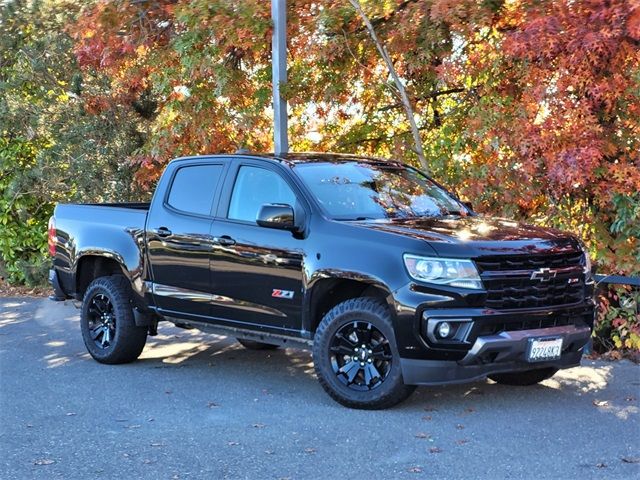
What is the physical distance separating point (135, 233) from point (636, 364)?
4747 mm

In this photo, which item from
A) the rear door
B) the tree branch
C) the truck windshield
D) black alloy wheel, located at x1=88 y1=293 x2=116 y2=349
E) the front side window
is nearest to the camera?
the truck windshield

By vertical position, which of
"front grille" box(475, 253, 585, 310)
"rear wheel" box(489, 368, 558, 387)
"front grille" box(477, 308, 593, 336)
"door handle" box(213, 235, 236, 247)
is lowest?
"rear wheel" box(489, 368, 558, 387)

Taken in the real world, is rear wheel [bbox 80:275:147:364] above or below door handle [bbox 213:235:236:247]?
below

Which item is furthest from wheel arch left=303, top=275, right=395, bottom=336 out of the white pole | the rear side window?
the white pole

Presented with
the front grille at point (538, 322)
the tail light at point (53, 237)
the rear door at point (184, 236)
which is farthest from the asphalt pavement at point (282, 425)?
the tail light at point (53, 237)

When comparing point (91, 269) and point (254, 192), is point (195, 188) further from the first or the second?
point (91, 269)

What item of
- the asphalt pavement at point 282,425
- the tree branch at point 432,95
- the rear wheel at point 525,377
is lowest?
the asphalt pavement at point 282,425

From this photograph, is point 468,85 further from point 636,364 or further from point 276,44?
point 636,364

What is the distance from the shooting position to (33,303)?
45.6ft

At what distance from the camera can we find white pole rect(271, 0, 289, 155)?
10773mm

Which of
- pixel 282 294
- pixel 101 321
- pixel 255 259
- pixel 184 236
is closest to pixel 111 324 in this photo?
pixel 101 321

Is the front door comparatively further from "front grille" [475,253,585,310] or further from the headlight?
"front grille" [475,253,585,310]

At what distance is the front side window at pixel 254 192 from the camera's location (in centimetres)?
774

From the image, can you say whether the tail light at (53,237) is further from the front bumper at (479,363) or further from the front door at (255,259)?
the front bumper at (479,363)
